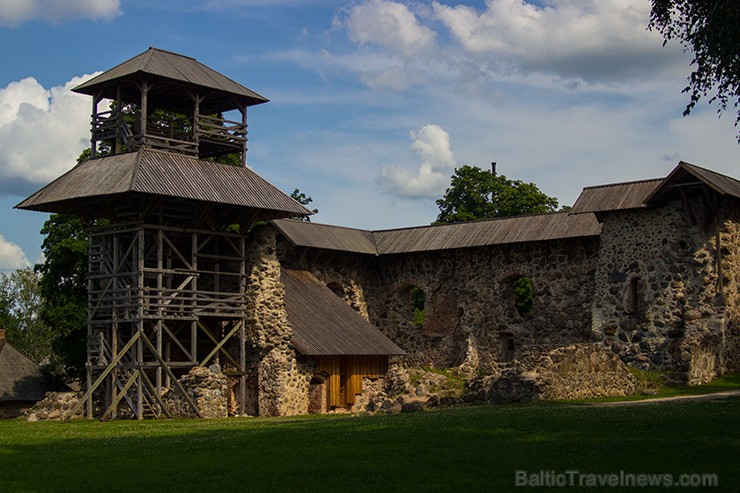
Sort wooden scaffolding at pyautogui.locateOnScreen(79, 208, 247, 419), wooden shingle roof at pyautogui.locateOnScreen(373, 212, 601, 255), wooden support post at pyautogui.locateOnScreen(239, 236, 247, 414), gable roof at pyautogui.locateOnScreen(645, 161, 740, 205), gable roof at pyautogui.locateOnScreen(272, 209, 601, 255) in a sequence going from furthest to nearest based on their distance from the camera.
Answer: gable roof at pyautogui.locateOnScreen(272, 209, 601, 255), wooden shingle roof at pyautogui.locateOnScreen(373, 212, 601, 255), wooden support post at pyautogui.locateOnScreen(239, 236, 247, 414), gable roof at pyautogui.locateOnScreen(645, 161, 740, 205), wooden scaffolding at pyautogui.locateOnScreen(79, 208, 247, 419)

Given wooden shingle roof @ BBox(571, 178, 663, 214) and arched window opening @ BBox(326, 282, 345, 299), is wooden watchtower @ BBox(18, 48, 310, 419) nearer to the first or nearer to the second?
arched window opening @ BBox(326, 282, 345, 299)

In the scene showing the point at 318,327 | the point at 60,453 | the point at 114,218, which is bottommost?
the point at 60,453

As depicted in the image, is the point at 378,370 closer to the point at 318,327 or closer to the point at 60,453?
the point at 318,327

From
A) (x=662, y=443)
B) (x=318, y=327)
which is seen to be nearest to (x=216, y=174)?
(x=318, y=327)

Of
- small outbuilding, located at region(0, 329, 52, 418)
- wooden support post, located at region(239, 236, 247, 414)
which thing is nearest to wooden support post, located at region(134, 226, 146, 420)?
wooden support post, located at region(239, 236, 247, 414)

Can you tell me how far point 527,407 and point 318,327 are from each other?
38.5ft

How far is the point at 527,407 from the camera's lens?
80.9 ft

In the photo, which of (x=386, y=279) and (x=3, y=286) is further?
(x=3, y=286)

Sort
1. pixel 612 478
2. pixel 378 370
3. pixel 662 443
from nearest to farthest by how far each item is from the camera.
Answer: pixel 612 478
pixel 662 443
pixel 378 370

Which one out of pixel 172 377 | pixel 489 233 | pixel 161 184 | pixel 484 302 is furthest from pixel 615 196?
pixel 172 377

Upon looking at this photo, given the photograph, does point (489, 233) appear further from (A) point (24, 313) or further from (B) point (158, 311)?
(A) point (24, 313)

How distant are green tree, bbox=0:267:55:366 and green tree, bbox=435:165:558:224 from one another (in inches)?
1011

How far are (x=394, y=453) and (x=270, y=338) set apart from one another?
1782 centimetres

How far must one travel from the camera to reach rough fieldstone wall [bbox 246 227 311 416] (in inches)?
1286
